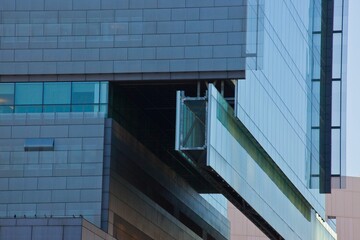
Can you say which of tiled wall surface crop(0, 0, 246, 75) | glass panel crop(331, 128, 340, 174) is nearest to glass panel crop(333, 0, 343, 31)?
glass panel crop(331, 128, 340, 174)

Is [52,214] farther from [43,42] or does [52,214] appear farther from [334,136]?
[334,136]

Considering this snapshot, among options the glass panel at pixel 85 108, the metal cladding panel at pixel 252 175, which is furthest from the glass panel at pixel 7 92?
the metal cladding panel at pixel 252 175

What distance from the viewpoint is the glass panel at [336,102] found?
367 ft

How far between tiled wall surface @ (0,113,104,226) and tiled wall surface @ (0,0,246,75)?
2.95m

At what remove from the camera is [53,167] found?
7238 centimetres

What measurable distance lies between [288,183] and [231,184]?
21.7m

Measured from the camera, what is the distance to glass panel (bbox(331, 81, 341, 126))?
112 m

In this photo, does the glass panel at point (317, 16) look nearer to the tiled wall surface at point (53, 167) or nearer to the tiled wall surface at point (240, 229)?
the tiled wall surface at point (53, 167)

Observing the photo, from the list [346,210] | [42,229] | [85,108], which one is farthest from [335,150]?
[346,210]

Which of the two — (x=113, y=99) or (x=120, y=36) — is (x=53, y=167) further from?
(x=120, y=36)

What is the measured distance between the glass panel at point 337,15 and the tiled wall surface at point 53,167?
4435cm

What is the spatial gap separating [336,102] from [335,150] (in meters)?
4.18

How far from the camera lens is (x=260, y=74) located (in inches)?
3356

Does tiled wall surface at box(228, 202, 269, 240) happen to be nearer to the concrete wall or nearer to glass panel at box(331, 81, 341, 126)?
glass panel at box(331, 81, 341, 126)
